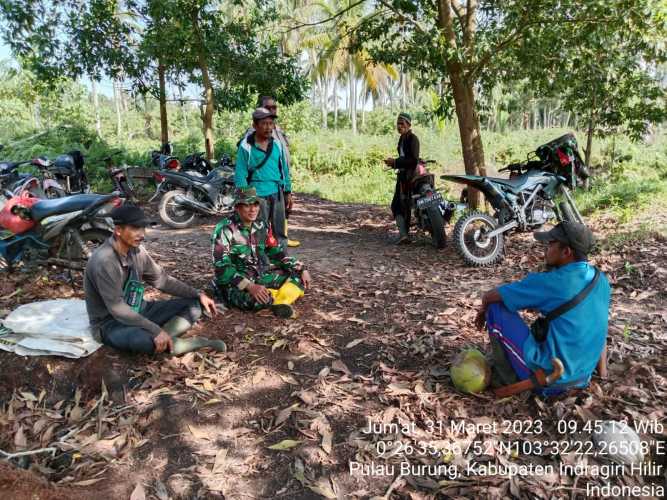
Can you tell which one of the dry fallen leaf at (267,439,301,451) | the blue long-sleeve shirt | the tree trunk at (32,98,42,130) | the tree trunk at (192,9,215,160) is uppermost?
the tree trunk at (32,98,42,130)

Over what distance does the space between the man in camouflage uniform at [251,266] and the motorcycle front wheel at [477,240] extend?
218cm

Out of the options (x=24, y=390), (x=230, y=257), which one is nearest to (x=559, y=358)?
(x=230, y=257)

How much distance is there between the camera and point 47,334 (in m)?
3.39

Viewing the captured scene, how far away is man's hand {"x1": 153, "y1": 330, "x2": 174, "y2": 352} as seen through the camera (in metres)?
3.23

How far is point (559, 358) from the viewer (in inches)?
104

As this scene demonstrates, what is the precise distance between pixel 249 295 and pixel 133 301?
98 cm

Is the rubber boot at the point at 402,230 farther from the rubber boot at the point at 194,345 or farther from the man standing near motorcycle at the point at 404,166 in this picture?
the rubber boot at the point at 194,345

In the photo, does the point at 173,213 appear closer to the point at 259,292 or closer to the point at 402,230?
the point at 402,230

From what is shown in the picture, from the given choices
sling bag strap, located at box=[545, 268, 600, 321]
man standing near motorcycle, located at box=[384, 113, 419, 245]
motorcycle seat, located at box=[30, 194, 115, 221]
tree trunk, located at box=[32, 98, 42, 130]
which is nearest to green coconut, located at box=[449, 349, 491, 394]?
sling bag strap, located at box=[545, 268, 600, 321]

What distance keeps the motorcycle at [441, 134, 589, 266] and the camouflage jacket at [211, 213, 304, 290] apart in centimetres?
233

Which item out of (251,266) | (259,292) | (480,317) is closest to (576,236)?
(480,317)

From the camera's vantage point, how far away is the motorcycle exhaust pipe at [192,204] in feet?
26.5

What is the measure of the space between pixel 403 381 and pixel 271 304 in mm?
1506

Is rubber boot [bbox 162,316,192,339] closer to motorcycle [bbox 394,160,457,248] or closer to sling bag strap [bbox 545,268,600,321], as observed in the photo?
sling bag strap [bbox 545,268,600,321]
